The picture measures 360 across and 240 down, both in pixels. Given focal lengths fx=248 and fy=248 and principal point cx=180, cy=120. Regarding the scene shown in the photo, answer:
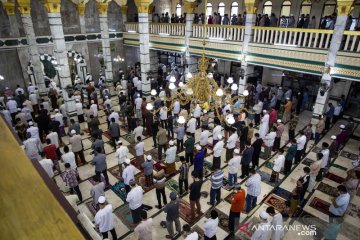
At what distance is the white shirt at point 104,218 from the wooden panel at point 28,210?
4.14 m

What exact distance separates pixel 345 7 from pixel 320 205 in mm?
6710

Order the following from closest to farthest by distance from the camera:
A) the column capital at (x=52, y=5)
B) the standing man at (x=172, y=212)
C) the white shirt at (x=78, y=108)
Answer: the standing man at (x=172, y=212), the column capital at (x=52, y=5), the white shirt at (x=78, y=108)

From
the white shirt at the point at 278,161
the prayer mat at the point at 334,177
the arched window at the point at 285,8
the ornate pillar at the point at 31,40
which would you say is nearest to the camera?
the white shirt at the point at 278,161

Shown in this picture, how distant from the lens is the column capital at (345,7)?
842 centimetres

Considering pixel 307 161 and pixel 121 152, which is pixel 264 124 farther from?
pixel 121 152

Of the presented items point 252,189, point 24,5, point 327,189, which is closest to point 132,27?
point 24,5

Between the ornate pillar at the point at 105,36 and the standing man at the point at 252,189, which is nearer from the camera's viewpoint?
the standing man at the point at 252,189

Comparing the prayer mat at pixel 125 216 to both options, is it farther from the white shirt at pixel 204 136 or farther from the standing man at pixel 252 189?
the white shirt at pixel 204 136

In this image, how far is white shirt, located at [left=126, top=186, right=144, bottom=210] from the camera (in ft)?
18.4

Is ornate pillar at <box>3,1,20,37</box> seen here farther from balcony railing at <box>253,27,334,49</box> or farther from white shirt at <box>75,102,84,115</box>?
balcony railing at <box>253,27,334,49</box>

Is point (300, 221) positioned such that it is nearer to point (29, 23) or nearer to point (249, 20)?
point (249, 20)

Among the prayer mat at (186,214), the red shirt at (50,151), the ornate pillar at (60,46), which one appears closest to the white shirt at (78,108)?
the ornate pillar at (60,46)

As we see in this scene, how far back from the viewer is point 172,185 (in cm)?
774

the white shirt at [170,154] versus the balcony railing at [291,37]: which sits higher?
the balcony railing at [291,37]
